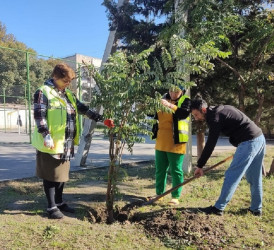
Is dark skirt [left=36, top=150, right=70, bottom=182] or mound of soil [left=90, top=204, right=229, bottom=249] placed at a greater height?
dark skirt [left=36, top=150, right=70, bottom=182]

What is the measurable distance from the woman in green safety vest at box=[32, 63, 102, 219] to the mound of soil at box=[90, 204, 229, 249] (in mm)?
683

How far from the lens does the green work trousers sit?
4.09 m

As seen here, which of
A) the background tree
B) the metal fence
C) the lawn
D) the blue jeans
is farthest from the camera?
the metal fence

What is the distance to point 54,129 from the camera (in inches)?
131

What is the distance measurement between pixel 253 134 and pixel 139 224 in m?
1.69

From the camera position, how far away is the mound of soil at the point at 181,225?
10.2 ft

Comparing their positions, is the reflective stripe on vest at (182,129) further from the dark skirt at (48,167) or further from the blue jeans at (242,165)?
the dark skirt at (48,167)

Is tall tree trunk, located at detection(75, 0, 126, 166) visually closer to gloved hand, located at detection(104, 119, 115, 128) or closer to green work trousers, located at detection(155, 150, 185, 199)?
green work trousers, located at detection(155, 150, 185, 199)

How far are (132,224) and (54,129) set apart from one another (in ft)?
4.60

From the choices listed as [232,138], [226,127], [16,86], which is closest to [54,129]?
[226,127]

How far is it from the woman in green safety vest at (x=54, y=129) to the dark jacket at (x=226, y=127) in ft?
5.14

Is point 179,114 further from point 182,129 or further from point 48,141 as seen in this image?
point 48,141

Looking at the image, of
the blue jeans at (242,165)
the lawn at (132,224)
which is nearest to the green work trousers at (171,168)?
the lawn at (132,224)

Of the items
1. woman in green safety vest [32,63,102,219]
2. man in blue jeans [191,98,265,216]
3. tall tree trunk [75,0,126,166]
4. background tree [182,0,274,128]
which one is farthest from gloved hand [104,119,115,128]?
tall tree trunk [75,0,126,166]
